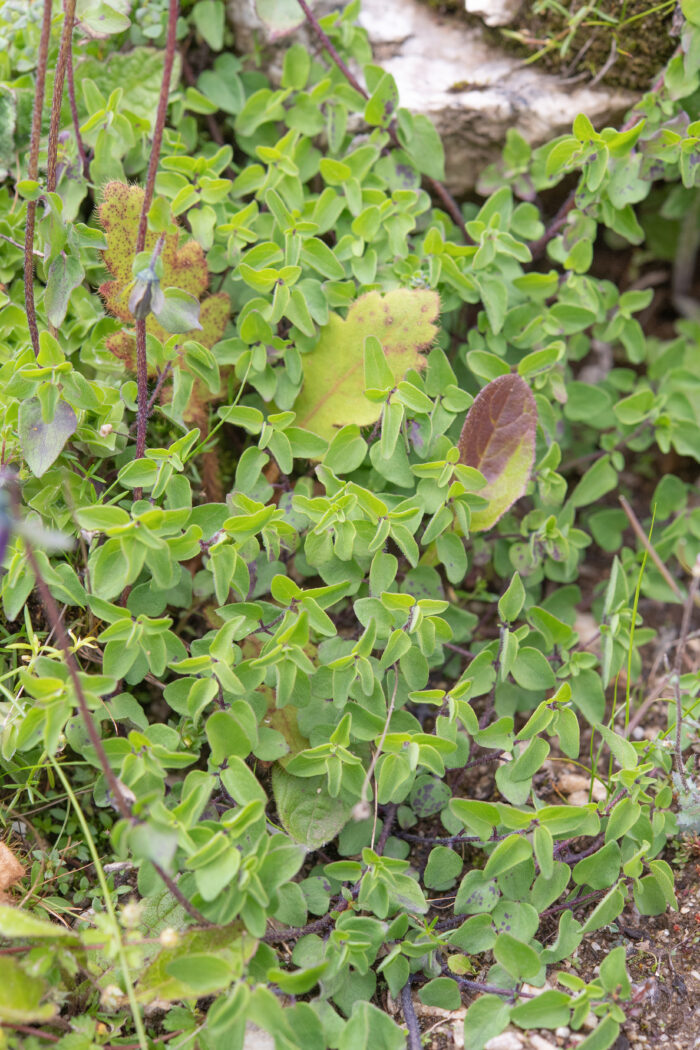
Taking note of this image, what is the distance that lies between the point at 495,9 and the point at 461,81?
0.75 feet

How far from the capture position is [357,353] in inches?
89.2

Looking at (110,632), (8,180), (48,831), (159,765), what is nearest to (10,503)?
(110,632)

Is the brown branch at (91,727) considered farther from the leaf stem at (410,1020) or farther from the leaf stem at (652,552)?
the leaf stem at (652,552)

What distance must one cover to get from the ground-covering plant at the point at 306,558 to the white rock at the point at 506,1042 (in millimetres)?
80

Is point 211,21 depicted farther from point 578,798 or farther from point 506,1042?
point 506,1042

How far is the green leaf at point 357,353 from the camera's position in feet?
7.24

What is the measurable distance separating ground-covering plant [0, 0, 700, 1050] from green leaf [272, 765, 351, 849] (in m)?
0.01

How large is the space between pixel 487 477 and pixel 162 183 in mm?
1138

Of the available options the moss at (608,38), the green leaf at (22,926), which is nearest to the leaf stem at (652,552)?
the moss at (608,38)

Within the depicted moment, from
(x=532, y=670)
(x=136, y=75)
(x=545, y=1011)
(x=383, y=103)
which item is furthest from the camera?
(x=136, y=75)

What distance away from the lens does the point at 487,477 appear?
2.22 m

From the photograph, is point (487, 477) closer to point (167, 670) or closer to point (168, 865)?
point (167, 670)

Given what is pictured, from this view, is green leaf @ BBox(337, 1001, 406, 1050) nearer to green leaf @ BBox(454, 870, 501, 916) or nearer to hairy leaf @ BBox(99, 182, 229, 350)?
green leaf @ BBox(454, 870, 501, 916)

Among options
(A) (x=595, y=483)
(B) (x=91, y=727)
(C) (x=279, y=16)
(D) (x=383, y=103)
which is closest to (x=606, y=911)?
(B) (x=91, y=727)
